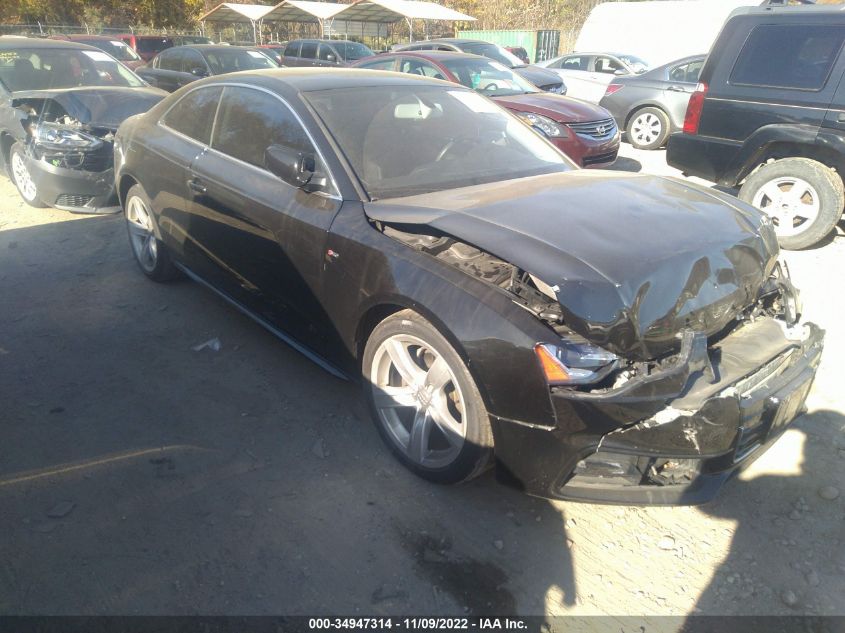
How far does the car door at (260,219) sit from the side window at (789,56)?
183 inches

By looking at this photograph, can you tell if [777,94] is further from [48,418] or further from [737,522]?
[48,418]

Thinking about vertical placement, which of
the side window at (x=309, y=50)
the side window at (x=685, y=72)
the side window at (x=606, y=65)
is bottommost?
the side window at (x=309, y=50)

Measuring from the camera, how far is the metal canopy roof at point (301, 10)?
1071 inches

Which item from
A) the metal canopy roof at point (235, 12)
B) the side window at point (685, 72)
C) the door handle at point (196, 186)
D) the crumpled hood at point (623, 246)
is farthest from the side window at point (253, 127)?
the metal canopy roof at point (235, 12)

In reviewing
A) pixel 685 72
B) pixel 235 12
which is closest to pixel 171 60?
pixel 685 72

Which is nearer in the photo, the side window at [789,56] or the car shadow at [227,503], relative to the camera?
the car shadow at [227,503]

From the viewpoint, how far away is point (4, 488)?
2.90m

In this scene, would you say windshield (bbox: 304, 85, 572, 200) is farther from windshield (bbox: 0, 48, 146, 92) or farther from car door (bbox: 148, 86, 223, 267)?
windshield (bbox: 0, 48, 146, 92)

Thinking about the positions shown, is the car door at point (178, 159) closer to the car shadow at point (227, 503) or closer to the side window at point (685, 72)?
the car shadow at point (227, 503)

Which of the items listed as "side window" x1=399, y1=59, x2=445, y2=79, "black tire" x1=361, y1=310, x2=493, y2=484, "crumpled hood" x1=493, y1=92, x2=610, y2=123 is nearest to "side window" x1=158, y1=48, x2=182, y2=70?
"side window" x1=399, y1=59, x2=445, y2=79

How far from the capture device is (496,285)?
2.55 m

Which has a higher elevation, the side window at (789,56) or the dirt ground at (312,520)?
the side window at (789,56)

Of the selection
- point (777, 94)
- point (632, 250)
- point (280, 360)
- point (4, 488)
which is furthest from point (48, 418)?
point (777, 94)

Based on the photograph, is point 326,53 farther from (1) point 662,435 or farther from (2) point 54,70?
(1) point 662,435
